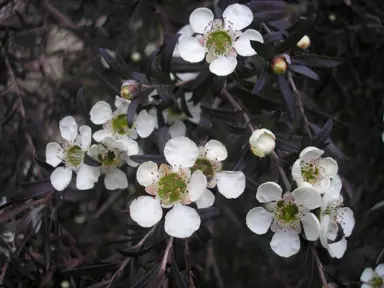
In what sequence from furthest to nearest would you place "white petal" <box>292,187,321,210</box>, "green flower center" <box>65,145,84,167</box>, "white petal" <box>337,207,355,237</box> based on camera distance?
"green flower center" <box>65,145,84,167</box> < "white petal" <box>337,207,355,237</box> < "white petal" <box>292,187,321,210</box>

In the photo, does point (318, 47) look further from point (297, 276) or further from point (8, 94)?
point (8, 94)

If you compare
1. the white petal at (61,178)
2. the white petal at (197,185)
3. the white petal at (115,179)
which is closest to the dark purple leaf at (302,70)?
the white petal at (197,185)

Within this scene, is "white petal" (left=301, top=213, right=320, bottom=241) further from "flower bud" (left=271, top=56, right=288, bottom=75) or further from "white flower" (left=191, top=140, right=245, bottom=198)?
"flower bud" (left=271, top=56, right=288, bottom=75)

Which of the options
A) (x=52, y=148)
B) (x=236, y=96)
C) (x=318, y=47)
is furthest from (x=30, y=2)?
(x=318, y=47)

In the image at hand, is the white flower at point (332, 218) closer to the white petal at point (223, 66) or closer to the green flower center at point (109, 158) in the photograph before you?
the white petal at point (223, 66)

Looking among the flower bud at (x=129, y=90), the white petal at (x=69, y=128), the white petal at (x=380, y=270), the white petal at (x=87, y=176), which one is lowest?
the white petal at (x=380, y=270)

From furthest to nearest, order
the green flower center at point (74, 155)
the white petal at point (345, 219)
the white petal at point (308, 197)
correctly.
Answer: the green flower center at point (74, 155) → the white petal at point (345, 219) → the white petal at point (308, 197)

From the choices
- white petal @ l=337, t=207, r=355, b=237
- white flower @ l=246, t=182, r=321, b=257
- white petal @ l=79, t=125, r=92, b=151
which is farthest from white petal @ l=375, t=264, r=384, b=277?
white petal @ l=79, t=125, r=92, b=151
